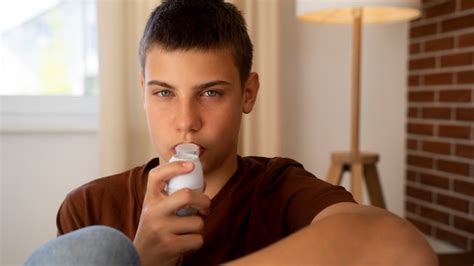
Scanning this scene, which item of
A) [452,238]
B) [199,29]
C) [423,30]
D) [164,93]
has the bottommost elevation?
[452,238]

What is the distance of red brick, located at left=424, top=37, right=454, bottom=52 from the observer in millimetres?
1910

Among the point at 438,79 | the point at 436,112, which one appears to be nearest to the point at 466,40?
the point at 438,79

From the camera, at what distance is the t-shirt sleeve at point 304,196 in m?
0.76

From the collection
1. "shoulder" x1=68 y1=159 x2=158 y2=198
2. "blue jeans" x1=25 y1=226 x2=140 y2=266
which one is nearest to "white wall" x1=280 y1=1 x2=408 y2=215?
"shoulder" x1=68 y1=159 x2=158 y2=198

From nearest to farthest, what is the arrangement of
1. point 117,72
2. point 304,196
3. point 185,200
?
1. point 185,200
2. point 304,196
3. point 117,72

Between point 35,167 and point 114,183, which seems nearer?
point 114,183

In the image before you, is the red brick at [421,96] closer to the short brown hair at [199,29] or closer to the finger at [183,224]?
the short brown hair at [199,29]

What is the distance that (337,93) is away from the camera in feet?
6.84

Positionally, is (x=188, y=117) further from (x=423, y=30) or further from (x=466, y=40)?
(x=423, y=30)

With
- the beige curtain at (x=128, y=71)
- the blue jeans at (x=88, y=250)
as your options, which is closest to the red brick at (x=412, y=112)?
the beige curtain at (x=128, y=71)

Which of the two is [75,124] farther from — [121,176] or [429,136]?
[429,136]

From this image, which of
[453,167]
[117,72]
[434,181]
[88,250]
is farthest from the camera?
[434,181]

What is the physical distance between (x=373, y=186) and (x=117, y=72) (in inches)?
36.9

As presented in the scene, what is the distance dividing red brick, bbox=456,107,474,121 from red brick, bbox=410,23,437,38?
35 centimetres
